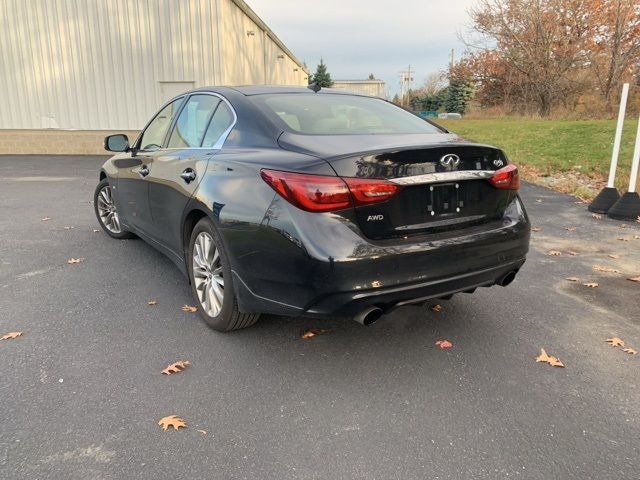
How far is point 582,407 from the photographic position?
2598 millimetres

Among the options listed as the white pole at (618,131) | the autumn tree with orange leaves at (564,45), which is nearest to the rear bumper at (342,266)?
the white pole at (618,131)

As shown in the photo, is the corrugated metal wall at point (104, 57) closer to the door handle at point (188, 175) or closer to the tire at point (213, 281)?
the door handle at point (188, 175)

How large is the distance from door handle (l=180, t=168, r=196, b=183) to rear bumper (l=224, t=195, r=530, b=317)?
2.12 feet

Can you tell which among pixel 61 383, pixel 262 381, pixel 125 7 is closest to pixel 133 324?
pixel 61 383

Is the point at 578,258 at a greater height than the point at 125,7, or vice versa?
the point at 125,7

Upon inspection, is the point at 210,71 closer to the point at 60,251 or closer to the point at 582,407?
the point at 60,251

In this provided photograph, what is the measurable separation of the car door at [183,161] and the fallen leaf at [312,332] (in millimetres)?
1171

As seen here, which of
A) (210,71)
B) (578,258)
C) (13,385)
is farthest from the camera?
(210,71)

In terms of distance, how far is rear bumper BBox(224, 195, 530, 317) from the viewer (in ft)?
8.27

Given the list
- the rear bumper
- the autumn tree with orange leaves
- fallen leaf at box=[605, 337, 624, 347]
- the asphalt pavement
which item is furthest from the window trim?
the autumn tree with orange leaves

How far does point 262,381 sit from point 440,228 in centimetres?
133

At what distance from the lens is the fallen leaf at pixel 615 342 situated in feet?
10.8

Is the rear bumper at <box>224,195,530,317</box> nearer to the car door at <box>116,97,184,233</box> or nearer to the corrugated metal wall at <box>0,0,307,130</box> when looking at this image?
the car door at <box>116,97,184,233</box>

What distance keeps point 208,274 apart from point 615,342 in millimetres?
2766
